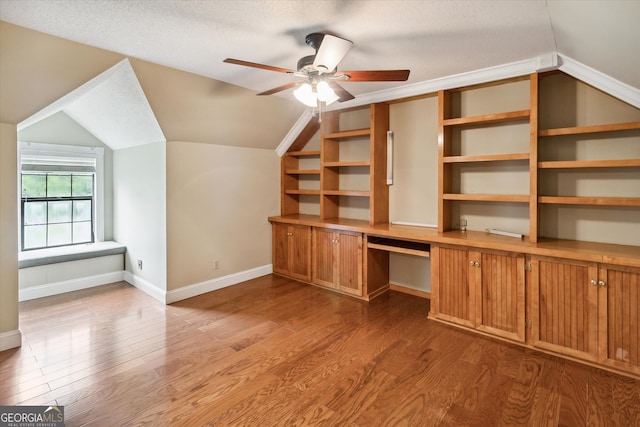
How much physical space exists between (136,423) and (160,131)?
281cm

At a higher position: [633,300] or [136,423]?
[633,300]

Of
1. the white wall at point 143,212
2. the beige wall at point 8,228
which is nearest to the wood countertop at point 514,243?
the white wall at point 143,212

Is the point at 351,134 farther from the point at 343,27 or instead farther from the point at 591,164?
the point at 591,164

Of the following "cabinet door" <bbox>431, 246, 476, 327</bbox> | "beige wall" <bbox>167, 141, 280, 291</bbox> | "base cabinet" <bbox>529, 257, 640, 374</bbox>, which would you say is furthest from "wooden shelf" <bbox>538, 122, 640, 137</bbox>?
"beige wall" <bbox>167, 141, 280, 291</bbox>

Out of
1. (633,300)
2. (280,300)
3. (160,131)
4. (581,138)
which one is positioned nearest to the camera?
(633,300)

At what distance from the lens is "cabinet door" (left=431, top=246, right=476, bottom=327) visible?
10.1 feet

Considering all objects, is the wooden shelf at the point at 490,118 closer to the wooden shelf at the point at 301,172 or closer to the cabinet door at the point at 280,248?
the wooden shelf at the point at 301,172

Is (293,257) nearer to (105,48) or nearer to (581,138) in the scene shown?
(105,48)

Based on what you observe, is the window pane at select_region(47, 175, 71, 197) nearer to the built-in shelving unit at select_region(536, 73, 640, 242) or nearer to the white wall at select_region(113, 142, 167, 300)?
the white wall at select_region(113, 142, 167, 300)

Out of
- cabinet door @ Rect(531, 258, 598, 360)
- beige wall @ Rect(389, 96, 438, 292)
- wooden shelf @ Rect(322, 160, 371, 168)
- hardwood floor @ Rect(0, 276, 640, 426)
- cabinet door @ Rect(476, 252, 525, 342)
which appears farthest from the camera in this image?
wooden shelf @ Rect(322, 160, 371, 168)

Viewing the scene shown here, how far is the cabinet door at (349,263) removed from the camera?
3.91 meters

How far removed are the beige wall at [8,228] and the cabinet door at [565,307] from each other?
4.28 meters


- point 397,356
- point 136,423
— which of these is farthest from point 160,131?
point 397,356

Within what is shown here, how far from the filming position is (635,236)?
2723 mm
